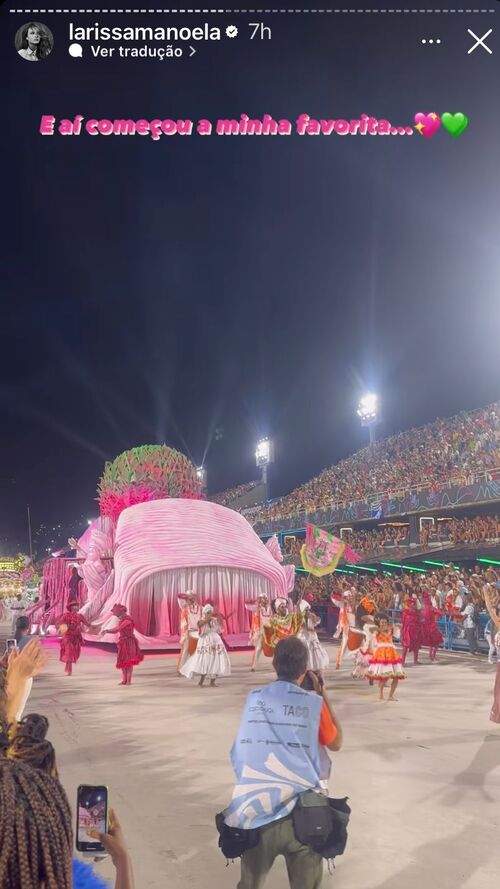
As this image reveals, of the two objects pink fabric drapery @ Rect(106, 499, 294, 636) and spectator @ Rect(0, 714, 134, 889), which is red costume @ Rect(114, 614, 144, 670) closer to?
pink fabric drapery @ Rect(106, 499, 294, 636)

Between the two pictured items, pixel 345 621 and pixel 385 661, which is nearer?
pixel 385 661

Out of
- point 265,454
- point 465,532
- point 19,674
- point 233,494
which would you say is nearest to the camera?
point 19,674

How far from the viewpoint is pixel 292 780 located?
328cm

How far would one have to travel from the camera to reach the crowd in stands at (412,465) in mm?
29453

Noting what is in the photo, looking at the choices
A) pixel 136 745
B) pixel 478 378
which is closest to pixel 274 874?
pixel 136 745

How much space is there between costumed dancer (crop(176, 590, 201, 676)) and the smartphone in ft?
43.6

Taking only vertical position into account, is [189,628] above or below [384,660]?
above

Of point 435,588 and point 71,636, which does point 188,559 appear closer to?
point 71,636

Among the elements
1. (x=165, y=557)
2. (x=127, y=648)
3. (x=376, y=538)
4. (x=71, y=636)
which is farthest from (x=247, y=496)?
(x=127, y=648)

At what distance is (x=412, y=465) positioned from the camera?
116 ft

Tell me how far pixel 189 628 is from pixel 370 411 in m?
38.0

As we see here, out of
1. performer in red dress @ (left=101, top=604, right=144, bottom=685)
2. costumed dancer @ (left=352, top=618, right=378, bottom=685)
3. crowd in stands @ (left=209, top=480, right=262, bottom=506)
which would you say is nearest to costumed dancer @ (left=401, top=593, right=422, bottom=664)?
costumed dancer @ (left=352, top=618, right=378, bottom=685)

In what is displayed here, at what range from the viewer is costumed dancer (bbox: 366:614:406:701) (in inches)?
468

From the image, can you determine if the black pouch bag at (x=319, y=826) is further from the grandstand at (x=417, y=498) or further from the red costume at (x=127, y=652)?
the grandstand at (x=417, y=498)
